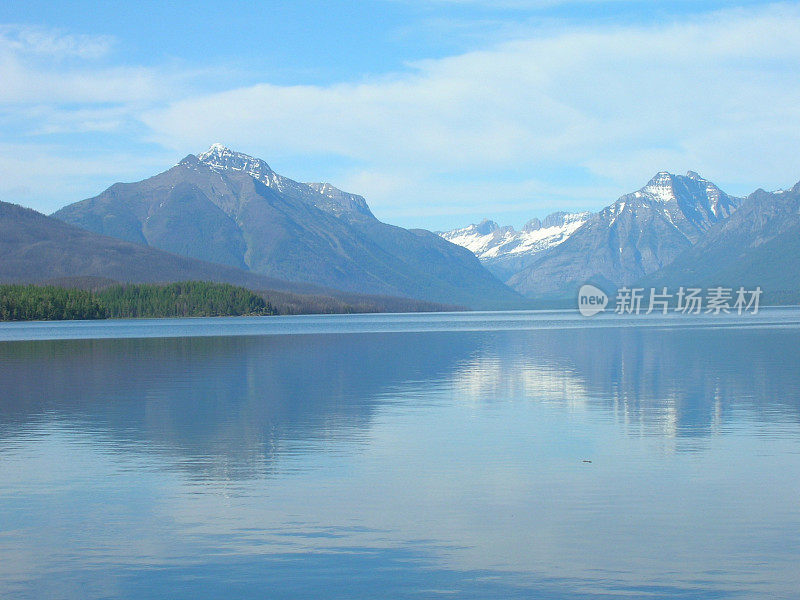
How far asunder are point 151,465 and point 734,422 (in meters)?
23.5

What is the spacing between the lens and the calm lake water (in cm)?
1897

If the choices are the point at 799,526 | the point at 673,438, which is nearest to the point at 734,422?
the point at 673,438

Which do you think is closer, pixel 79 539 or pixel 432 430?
pixel 79 539

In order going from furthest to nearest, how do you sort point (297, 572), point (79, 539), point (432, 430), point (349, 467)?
point (432, 430) < point (349, 467) < point (79, 539) < point (297, 572)

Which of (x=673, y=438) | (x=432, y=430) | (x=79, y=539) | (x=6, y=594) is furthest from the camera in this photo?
(x=432, y=430)

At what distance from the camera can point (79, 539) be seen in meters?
21.8

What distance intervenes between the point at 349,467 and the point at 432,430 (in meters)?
8.59

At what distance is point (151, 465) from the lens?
100 ft

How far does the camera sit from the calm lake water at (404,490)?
1897 cm

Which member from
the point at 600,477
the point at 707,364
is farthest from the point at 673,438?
the point at 707,364

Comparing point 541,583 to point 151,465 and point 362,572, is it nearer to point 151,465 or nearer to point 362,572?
point 362,572

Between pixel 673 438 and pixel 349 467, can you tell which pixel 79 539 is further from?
pixel 673 438

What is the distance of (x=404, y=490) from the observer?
87.4 ft

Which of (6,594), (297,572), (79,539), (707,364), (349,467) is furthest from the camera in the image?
(707,364)
